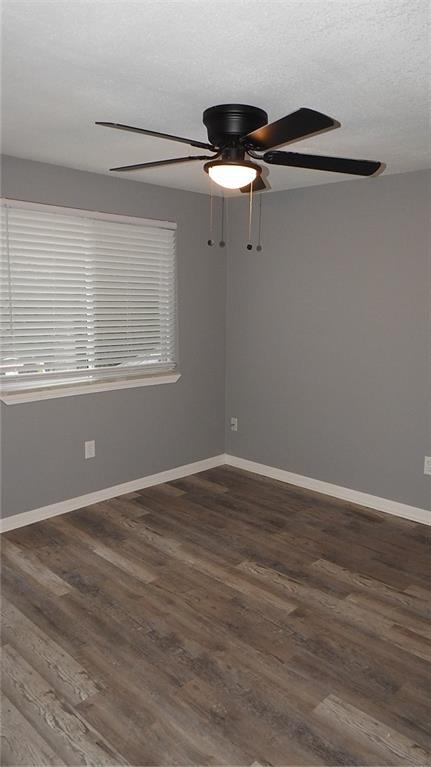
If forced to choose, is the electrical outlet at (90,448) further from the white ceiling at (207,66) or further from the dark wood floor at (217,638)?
the white ceiling at (207,66)

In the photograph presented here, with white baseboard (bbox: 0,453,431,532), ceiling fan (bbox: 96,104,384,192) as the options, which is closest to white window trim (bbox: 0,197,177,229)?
ceiling fan (bbox: 96,104,384,192)

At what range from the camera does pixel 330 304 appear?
4207 millimetres

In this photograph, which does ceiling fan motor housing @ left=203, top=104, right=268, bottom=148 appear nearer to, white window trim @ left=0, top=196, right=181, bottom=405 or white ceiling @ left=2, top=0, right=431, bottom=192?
white ceiling @ left=2, top=0, right=431, bottom=192

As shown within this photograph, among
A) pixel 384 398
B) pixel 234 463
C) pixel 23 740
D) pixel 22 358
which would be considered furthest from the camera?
pixel 234 463

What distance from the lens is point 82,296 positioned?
389 centimetres

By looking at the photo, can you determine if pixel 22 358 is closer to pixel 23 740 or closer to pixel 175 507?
pixel 175 507

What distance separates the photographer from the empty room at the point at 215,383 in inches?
77.1

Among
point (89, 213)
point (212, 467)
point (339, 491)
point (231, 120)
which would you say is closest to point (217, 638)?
point (339, 491)

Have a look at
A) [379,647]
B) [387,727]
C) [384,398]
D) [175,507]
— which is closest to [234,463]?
[175,507]

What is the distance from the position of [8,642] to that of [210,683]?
3.04ft

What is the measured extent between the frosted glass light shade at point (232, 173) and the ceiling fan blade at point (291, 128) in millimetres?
96

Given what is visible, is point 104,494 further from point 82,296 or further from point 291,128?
point 291,128

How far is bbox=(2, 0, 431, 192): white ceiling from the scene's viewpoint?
1613mm

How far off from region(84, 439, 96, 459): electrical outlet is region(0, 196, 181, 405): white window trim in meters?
0.36
